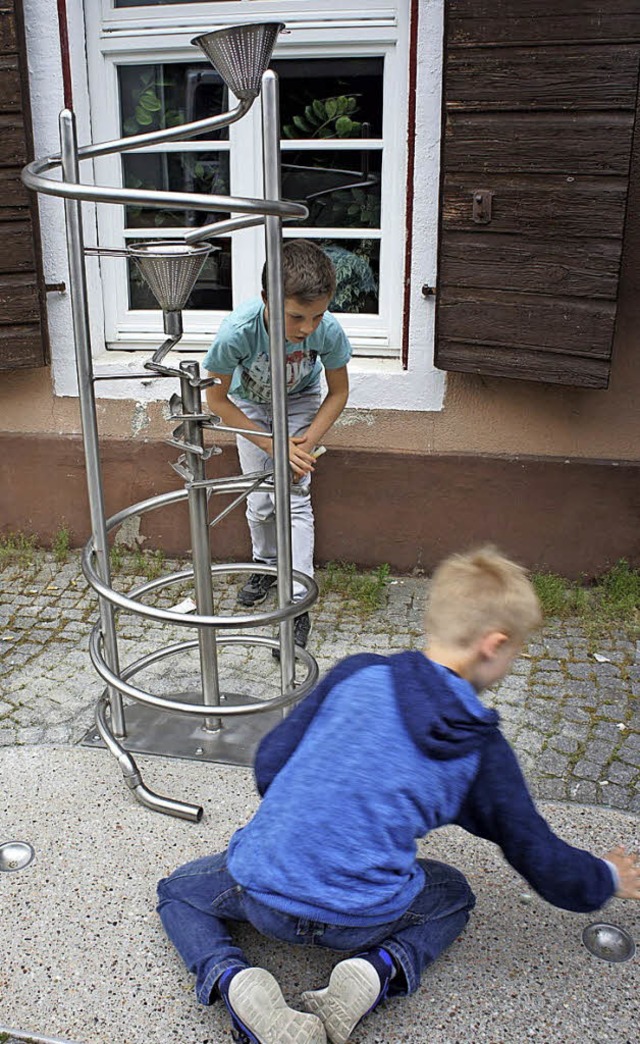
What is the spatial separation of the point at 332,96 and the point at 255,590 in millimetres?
2068

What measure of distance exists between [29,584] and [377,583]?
1496mm

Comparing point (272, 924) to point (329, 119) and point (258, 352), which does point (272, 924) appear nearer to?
point (258, 352)

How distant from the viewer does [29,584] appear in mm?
4246

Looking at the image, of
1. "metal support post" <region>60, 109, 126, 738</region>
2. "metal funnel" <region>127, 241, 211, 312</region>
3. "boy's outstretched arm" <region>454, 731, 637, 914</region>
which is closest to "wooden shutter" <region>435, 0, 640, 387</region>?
"metal funnel" <region>127, 241, 211, 312</region>

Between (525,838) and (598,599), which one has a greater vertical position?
(525,838)

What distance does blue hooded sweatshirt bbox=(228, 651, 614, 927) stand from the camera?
5.81 ft

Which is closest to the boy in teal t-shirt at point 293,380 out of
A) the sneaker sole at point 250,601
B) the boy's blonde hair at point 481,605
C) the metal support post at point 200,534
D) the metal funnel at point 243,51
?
the sneaker sole at point 250,601

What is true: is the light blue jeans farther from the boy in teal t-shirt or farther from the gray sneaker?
the gray sneaker

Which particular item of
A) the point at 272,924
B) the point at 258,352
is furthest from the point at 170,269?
the point at 272,924

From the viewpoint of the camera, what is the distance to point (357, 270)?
4.27 meters

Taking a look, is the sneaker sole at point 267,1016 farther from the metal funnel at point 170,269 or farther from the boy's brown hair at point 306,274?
the boy's brown hair at point 306,274

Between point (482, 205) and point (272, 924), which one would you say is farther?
point (482, 205)

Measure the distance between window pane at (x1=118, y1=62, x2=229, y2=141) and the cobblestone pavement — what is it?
6.33 ft

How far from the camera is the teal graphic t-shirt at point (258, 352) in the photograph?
3.39m
